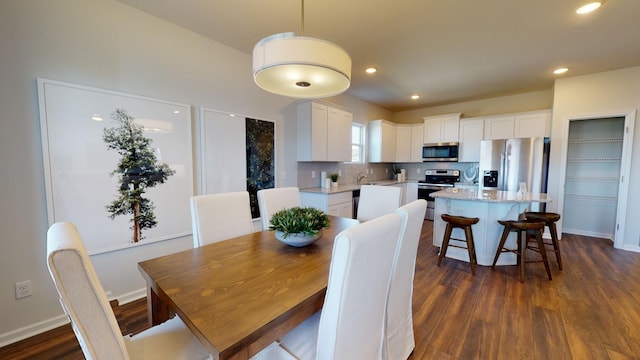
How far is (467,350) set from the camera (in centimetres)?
168

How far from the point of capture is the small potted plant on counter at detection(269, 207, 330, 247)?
1509 millimetres

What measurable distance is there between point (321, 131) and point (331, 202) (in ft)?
3.55

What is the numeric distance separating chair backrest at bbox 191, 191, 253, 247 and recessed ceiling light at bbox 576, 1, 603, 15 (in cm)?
325

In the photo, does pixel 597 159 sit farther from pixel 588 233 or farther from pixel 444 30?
pixel 444 30

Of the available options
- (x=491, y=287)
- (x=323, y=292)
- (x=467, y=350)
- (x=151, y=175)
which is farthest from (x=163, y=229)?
(x=491, y=287)

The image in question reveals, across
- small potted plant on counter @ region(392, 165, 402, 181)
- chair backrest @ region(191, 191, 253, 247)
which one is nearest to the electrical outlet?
chair backrest @ region(191, 191, 253, 247)

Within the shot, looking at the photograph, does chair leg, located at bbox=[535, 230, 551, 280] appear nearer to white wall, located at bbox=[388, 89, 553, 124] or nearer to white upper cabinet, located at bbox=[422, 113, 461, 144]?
white upper cabinet, located at bbox=[422, 113, 461, 144]

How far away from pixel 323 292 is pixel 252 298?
300mm

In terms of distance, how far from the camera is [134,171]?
2.20 meters

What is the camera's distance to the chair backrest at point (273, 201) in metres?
2.19

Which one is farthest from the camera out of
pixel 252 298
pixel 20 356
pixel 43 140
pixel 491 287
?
pixel 491 287

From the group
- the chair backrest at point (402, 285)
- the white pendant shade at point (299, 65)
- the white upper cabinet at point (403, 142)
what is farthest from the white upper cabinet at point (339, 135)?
the chair backrest at point (402, 285)

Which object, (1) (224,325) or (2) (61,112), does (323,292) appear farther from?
(2) (61,112)

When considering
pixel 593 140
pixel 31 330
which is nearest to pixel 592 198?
pixel 593 140
